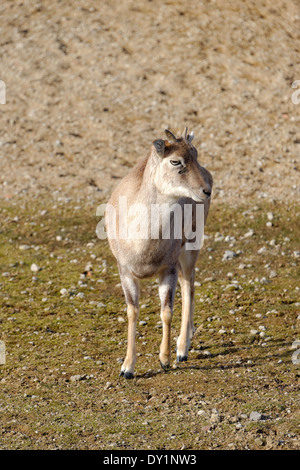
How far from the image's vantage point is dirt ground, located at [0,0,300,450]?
916 centimetres

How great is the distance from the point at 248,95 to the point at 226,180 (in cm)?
577

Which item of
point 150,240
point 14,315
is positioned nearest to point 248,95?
point 14,315

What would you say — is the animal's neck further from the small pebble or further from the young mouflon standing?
the small pebble

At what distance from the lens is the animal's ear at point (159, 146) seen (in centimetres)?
975

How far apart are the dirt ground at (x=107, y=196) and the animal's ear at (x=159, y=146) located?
3.29m

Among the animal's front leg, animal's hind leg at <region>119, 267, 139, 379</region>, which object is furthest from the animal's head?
animal's hind leg at <region>119, 267, 139, 379</region>

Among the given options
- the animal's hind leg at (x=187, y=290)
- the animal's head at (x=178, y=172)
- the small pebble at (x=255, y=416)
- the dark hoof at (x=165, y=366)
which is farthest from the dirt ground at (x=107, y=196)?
the animal's head at (x=178, y=172)

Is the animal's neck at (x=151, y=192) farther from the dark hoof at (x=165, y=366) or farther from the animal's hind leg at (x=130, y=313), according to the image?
the dark hoof at (x=165, y=366)

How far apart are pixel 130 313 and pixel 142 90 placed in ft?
57.0

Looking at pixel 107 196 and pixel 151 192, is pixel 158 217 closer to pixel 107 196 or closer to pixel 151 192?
pixel 151 192

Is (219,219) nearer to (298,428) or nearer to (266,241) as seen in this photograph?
(266,241)

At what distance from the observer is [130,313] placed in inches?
420

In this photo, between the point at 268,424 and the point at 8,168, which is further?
the point at 8,168

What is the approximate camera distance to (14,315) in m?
13.7
